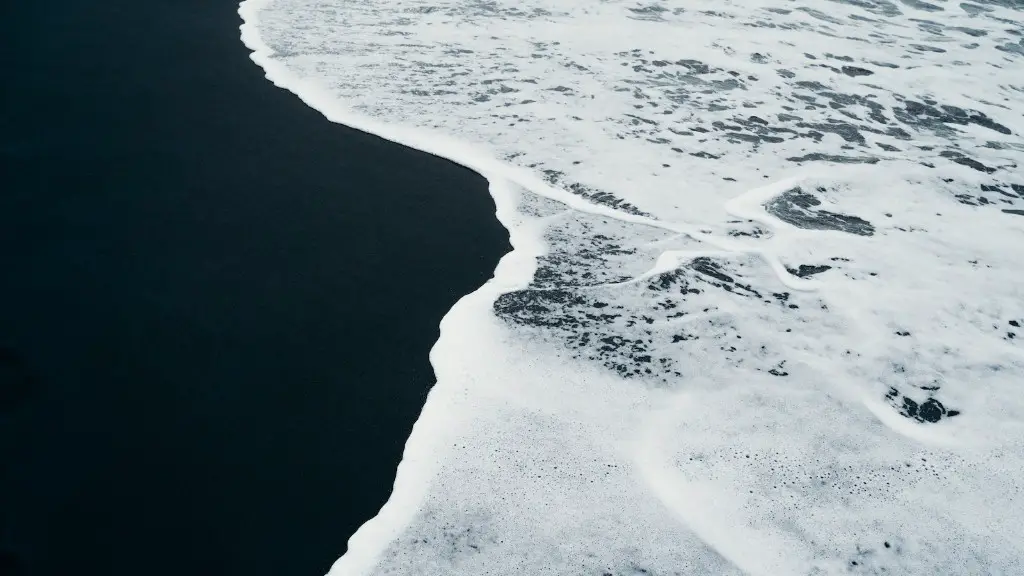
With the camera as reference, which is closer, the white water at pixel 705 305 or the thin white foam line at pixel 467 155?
the white water at pixel 705 305

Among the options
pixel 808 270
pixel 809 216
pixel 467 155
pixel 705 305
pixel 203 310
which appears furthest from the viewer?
pixel 467 155

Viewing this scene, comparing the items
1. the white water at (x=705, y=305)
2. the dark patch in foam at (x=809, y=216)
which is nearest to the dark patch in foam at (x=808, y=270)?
the white water at (x=705, y=305)

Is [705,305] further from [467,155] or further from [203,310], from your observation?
[203,310]

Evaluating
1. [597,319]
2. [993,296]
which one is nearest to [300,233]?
[597,319]

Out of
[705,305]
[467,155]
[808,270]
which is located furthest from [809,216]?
[467,155]

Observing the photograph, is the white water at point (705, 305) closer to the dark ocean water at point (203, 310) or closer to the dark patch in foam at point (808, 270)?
the dark patch in foam at point (808, 270)

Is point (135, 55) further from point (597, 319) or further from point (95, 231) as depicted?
point (597, 319)
